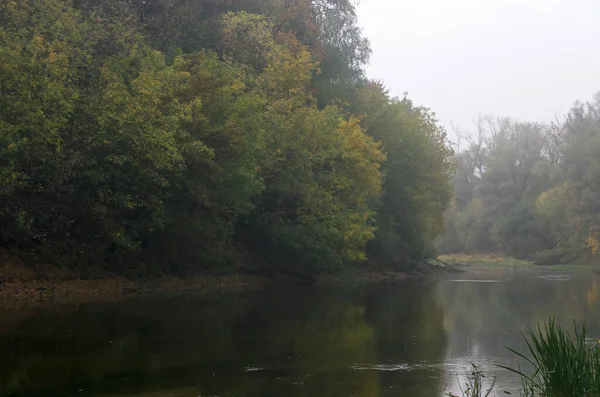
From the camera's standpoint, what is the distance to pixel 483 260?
8875cm

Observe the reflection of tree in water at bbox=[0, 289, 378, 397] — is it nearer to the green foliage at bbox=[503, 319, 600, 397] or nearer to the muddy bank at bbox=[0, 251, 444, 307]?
the muddy bank at bbox=[0, 251, 444, 307]

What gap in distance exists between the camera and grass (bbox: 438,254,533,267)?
81.8 meters

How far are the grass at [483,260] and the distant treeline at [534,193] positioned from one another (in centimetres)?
127

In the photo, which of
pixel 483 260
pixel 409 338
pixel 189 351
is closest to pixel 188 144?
pixel 409 338

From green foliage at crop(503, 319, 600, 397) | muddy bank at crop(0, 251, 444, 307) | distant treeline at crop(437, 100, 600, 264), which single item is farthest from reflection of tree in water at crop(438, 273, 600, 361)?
distant treeline at crop(437, 100, 600, 264)

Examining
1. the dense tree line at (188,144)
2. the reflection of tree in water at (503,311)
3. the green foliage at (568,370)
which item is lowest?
the reflection of tree in water at (503,311)

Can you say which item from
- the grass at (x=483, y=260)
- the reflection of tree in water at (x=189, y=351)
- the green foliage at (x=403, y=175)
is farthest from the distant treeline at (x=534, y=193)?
the reflection of tree in water at (x=189, y=351)

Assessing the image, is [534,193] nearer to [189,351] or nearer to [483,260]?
[483,260]

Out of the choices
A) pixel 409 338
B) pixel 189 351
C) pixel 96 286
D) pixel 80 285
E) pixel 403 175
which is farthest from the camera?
pixel 403 175

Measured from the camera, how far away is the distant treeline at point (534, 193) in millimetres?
73875

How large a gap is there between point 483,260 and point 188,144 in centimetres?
6330

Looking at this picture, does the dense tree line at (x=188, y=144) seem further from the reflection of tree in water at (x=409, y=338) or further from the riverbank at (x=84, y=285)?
the reflection of tree in water at (x=409, y=338)

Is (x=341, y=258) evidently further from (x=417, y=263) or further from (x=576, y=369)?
(x=576, y=369)

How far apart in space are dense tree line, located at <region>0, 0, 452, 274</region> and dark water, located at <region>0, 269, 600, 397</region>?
4371 mm
